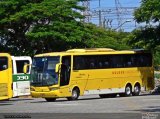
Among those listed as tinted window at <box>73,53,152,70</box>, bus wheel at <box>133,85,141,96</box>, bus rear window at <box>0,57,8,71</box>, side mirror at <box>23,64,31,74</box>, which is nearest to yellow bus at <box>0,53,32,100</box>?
bus rear window at <box>0,57,8,71</box>

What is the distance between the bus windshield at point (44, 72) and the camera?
3503cm

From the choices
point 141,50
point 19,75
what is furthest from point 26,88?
point 141,50

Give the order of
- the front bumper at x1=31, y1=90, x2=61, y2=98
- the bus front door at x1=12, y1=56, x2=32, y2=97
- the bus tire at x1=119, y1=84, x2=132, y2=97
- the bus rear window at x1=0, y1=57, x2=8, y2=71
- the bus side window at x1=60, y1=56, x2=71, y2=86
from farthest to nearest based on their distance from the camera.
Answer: the bus tire at x1=119, y1=84, x2=132, y2=97, the bus front door at x1=12, y1=56, x2=32, y2=97, the bus side window at x1=60, y1=56, x2=71, y2=86, the front bumper at x1=31, y1=90, x2=61, y2=98, the bus rear window at x1=0, y1=57, x2=8, y2=71

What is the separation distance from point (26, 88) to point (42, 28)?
1106cm

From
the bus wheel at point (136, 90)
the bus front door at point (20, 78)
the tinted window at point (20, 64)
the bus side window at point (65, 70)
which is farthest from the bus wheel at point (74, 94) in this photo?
the bus wheel at point (136, 90)

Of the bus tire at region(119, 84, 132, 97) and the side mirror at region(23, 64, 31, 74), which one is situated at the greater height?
the side mirror at region(23, 64, 31, 74)

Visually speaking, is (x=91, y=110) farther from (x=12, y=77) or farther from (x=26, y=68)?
(x=26, y=68)

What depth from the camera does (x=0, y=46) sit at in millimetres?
51500

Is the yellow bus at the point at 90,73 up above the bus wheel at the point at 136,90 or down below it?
above

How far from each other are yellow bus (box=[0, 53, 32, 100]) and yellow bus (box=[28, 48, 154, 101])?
1.28 metres

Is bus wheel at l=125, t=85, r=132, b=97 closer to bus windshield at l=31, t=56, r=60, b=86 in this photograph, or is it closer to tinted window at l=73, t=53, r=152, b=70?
tinted window at l=73, t=53, r=152, b=70

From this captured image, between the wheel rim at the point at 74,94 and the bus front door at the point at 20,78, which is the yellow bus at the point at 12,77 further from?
the wheel rim at the point at 74,94

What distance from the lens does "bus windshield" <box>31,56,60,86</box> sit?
1379 inches

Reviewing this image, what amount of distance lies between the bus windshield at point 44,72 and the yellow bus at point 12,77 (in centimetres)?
128
